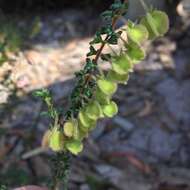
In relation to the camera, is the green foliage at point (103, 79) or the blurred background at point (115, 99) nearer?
the green foliage at point (103, 79)

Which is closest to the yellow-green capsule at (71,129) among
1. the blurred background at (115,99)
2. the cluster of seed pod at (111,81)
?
the cluster of seed pod at (111,81)

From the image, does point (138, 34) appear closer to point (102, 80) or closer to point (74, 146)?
point (102, 80)

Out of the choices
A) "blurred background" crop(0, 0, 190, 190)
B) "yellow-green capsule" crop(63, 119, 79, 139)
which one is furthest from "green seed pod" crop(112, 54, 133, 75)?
"blurred background" crop(0, 0, 190, 190)

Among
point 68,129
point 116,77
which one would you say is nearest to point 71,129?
point 68,129

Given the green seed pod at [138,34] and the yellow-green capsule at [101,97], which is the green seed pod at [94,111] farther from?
the green seed pod at [138,34]

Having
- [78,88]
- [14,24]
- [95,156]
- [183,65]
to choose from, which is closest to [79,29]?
[14,24]

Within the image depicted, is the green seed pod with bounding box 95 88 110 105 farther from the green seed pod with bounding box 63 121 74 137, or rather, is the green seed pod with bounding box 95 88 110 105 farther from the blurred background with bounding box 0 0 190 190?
the blurred background with bounding box 0 0 190 190

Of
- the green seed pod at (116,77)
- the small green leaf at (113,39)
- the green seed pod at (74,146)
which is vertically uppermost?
the small green leaf at (113,39)
